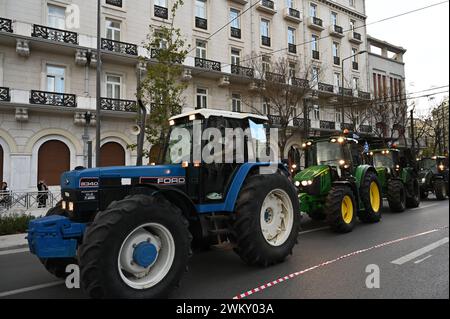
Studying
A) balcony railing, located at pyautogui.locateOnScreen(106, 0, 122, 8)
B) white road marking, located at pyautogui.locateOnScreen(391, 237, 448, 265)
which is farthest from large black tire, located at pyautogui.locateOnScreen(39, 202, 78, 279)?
balcony railing, located at pyautogui.locateOnScreen(106, 0, 122, 8)

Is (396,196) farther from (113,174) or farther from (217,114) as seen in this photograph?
(113,174)

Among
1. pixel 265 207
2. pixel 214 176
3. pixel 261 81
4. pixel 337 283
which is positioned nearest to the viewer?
pixel 337 283

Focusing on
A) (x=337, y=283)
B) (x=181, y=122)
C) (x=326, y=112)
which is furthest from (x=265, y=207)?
(x=326, y=112)

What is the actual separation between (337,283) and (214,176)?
8.00 ft

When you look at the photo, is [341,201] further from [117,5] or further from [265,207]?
[117,5]

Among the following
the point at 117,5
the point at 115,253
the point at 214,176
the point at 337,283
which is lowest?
the point at 337,283

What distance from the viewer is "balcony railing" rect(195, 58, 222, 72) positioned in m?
24.1

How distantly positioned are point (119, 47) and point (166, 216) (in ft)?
62.8

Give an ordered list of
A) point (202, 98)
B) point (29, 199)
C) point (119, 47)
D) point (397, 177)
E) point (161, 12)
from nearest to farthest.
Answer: point (397, 177), point (29, 199), point (119, 47), point (161, 12), point (202, 98)

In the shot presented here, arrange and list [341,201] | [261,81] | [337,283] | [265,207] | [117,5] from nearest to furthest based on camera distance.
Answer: [337,283]
[265,207]
[341,201]
[117,5]
[261,81]

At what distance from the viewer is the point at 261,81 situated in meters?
23.7

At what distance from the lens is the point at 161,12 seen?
23453 millimetres

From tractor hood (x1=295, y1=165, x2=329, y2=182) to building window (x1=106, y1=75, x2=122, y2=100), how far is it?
15602mm

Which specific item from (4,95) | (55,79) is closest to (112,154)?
(55,79)
